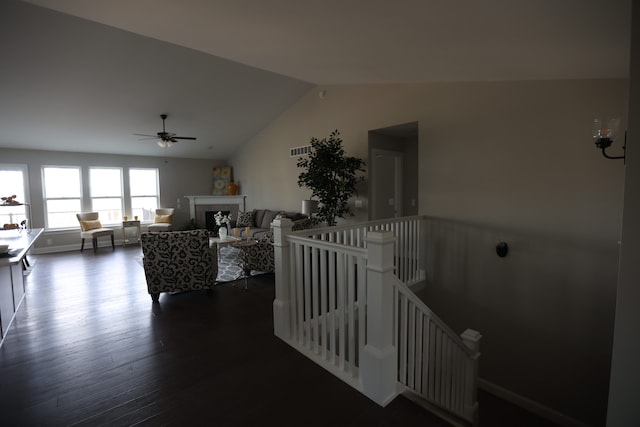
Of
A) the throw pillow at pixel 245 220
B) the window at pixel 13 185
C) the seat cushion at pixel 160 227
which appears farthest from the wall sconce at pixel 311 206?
the window at pixel 13 185

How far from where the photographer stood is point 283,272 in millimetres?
2721

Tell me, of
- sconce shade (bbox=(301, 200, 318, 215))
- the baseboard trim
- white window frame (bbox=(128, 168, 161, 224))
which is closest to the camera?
the baseboard trim

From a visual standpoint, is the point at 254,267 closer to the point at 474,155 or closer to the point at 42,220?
the point at 474,155

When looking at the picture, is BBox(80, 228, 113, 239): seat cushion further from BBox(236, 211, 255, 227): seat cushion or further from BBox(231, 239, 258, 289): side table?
BBox(231, 239, 258, 289): side table

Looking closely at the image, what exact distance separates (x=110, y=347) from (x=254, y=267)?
232 centimetres

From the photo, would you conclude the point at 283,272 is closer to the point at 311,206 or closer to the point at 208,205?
the point at 311,206

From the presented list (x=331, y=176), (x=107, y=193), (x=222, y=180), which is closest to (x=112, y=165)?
(x=107, y=193)

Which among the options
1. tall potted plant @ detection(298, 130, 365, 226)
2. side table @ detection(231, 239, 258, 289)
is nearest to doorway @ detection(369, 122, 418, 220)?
tall potted plant @ detection(298, 130, 365, 226)

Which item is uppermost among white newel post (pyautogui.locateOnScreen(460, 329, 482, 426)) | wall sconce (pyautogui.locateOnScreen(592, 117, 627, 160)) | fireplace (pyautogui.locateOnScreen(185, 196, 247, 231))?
wall sconce (pyautogui.locateOnScreen(592, 117, 627, 160))

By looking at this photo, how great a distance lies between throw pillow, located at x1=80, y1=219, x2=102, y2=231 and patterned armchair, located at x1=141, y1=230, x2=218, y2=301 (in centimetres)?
488

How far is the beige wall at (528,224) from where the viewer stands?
3.14 metres

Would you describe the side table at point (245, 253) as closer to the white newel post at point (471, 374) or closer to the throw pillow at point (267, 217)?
the throw pillow at point (267, 217)

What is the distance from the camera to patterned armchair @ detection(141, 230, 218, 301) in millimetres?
3707

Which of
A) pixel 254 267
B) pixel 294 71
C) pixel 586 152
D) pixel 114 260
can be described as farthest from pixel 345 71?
pixel 114 260
